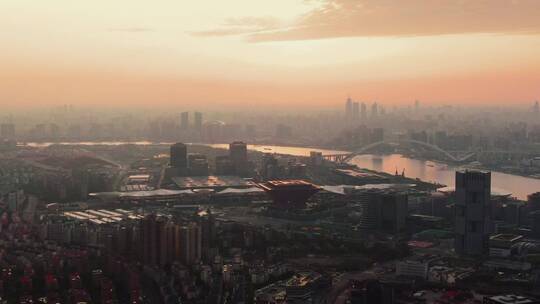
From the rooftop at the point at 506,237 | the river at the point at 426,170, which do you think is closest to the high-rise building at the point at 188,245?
the rooftop at the point at 506,237

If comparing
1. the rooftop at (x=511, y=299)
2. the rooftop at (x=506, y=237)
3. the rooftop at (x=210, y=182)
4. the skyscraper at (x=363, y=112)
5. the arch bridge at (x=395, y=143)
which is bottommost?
the rooftop at (x=511, y=299)

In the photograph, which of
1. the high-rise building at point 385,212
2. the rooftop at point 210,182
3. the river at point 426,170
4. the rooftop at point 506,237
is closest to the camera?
the rooftop at point 506,237

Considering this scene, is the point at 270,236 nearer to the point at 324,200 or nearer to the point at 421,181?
the point at 324,200

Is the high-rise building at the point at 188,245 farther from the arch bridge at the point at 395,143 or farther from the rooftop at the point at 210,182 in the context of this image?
the arch bridge at the point at 395,143

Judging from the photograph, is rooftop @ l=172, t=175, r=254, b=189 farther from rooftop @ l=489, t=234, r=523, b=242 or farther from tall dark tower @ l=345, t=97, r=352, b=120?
tall dark tower @ l=345, t=97, r=352, b=120

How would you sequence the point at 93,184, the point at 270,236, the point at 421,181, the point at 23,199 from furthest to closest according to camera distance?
the point at 421,181
the point at 93,184
the point at 23,199
the point at 270,236

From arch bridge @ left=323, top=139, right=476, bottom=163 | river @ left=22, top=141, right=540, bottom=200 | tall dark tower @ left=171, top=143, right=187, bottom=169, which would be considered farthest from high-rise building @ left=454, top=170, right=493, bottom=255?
arch bridge @ left=323, top=139, right=476, bottom=163

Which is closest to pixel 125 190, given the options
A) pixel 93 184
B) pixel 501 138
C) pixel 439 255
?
pixel 93 184

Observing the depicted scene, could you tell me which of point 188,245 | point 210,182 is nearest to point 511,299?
point 188,245
